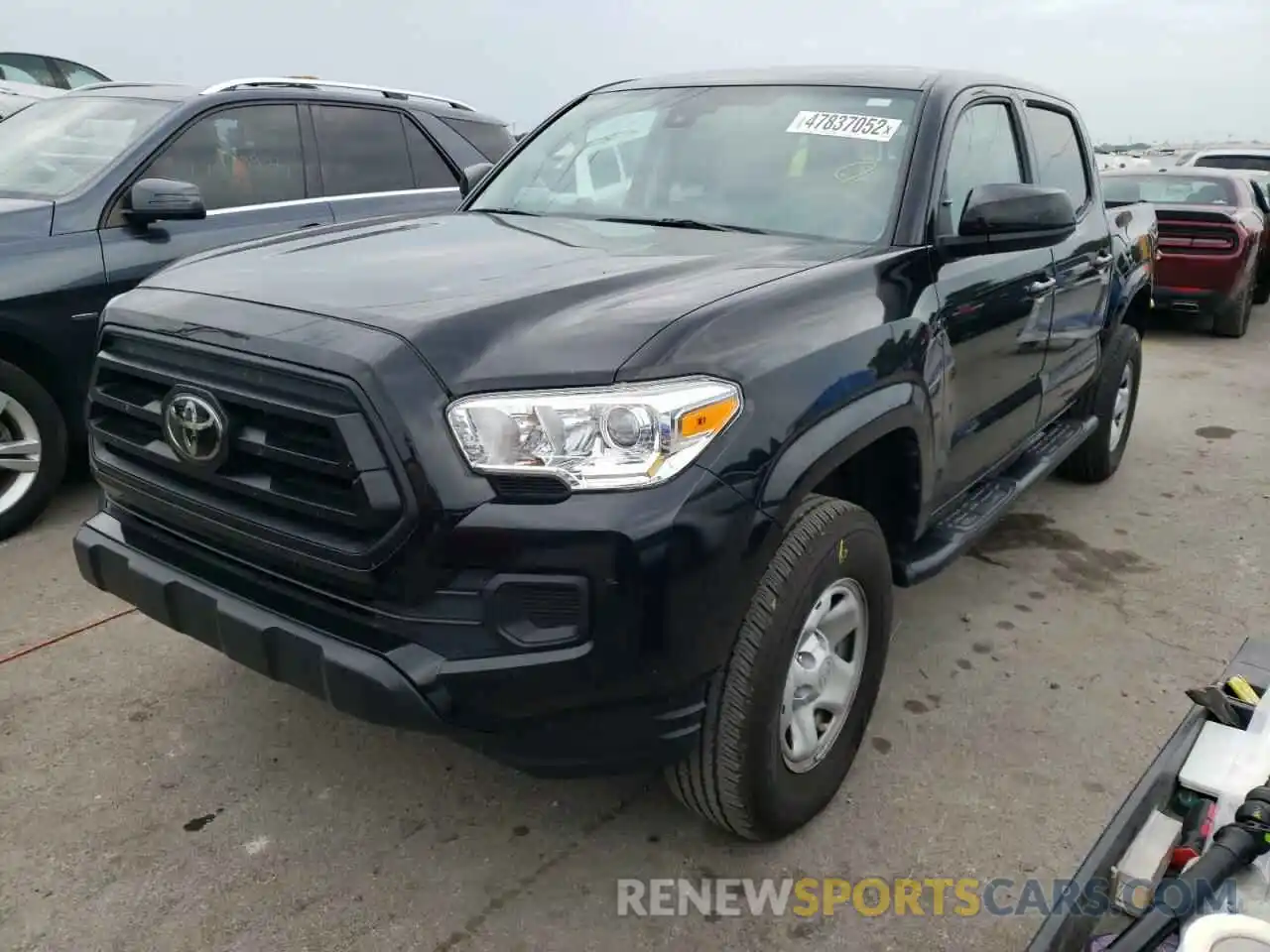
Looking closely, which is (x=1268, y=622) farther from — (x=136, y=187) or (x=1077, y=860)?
(x=136, y=187)

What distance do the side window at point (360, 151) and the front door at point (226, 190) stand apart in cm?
16

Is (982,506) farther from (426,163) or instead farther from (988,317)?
(426,163)

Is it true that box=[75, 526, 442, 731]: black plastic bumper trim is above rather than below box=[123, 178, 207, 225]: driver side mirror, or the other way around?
below

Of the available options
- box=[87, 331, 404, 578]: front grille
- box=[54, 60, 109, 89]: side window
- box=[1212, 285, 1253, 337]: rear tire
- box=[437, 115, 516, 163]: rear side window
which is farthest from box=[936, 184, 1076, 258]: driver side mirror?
box=[54, 60, 109, 89]: side window

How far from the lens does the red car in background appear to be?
9.39 meters

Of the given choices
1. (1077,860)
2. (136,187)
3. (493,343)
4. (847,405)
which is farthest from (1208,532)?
(136,187)

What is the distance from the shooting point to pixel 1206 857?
1668mm

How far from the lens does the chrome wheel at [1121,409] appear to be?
5066 mm

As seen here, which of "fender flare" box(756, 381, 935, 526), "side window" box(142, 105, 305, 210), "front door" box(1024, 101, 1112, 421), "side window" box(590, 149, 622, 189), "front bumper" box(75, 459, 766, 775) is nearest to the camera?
"front bumper" box(75, 459, 766, 775)

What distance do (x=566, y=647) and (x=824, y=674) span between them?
2.63 ft

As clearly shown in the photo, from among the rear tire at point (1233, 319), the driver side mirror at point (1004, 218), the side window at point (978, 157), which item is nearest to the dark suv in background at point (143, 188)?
the side window at point (978, 157)

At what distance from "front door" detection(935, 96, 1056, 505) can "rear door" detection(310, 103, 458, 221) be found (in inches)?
107

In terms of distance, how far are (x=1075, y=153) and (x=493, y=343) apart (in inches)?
137

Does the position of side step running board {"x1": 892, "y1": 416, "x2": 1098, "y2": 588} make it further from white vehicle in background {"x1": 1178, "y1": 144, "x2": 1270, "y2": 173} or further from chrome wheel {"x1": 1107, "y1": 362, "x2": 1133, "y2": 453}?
white vehicle in background {"x1": 1178, "y1": 144, "x2": 1270, "y2": 173}
